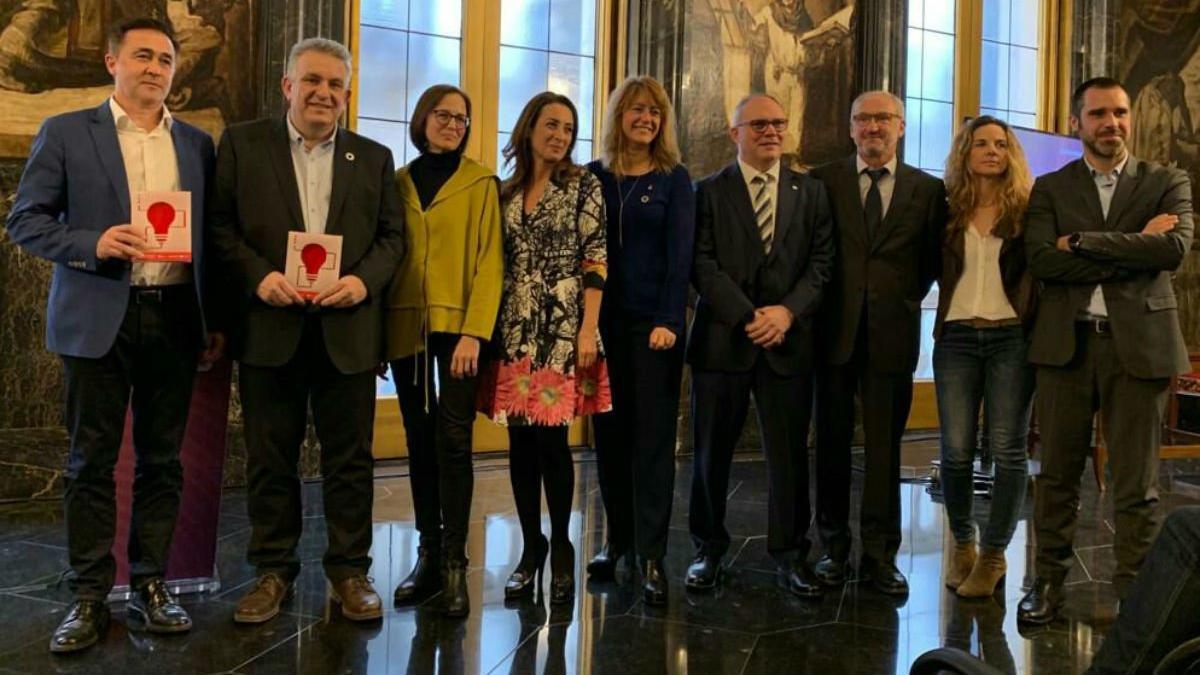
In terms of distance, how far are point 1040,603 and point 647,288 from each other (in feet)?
5.40

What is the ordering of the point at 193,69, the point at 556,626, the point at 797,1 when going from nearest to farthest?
the point at 556,626, the point at 193,69, the point at 797,1

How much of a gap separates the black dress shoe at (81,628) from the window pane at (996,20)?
7.27 metres

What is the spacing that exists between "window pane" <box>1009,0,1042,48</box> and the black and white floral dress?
19.7 ft

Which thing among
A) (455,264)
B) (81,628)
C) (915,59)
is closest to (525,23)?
(915,59)

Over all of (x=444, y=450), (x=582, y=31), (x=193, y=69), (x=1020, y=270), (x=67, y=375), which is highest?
(x=582, y=31)

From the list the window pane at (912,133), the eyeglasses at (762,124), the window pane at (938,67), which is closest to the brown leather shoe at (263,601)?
the eyeglasses at (762,124)

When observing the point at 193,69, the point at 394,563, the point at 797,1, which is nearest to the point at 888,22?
the point at 797,1

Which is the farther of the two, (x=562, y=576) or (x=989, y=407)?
(x=989, y=407)

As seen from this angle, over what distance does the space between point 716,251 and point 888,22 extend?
13.8 ft

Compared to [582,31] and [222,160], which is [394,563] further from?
[582,31]

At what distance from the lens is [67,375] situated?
296 cm

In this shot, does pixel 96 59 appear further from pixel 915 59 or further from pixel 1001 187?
pixel 915 59

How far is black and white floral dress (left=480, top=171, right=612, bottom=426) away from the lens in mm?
3254

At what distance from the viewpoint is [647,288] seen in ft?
11.2
